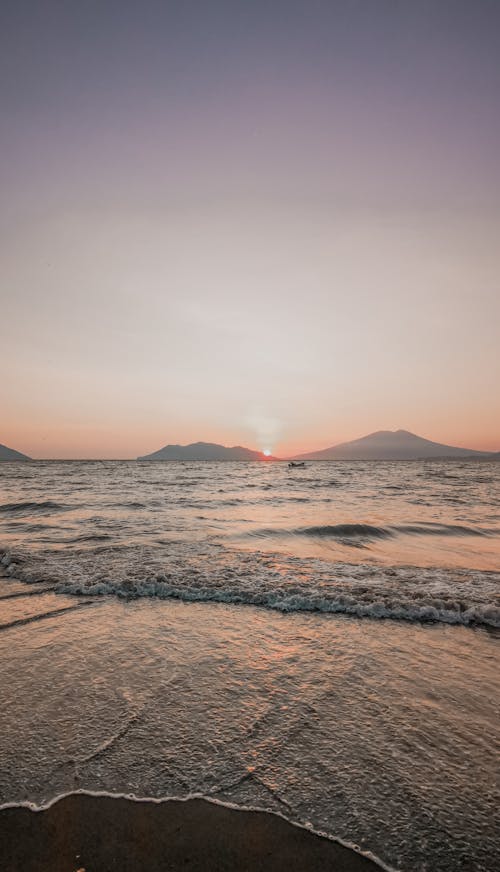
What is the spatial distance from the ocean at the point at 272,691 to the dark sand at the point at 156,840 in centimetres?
10

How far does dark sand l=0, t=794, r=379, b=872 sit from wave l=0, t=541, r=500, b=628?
3921 mm

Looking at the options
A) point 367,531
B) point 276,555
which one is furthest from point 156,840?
point 367,531

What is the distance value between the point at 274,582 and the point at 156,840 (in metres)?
5.25

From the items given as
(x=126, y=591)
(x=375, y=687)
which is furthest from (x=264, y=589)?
(x=375, y=687)

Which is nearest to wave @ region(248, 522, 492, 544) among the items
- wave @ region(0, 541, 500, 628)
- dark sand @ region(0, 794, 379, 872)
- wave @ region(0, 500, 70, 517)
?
wave @ region(0, 541, 500, 628)

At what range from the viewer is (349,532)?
1351 centimetres

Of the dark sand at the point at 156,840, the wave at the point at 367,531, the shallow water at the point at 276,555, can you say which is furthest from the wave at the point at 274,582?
the dark sand at the point at 156,840

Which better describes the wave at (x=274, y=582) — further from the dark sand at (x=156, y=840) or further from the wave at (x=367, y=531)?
the dark sand at (x=156, y=840)

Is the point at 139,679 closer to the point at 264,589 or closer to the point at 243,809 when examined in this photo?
the point at 243,809

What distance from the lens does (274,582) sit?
299 inches

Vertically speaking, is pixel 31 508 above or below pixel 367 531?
above

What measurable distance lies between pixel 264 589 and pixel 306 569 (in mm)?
1830

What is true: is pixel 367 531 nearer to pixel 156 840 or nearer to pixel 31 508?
pixel 156 840

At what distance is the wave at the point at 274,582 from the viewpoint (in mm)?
6383
